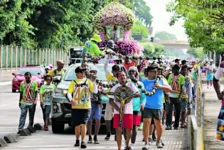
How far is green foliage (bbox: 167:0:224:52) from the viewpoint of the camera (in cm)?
3247

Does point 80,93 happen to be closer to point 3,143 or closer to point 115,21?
point 3,143

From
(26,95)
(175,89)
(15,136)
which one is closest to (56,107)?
(26,95)

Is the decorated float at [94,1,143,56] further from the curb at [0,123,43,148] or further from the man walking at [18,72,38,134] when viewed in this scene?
the man walking at [18,72,38,134]

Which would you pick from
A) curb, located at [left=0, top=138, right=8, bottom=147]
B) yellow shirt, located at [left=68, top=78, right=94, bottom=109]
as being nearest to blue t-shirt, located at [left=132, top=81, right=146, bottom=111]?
yellow shirt, located at [left=68, top=78, right=94, bottom=109]

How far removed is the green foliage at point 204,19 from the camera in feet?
107

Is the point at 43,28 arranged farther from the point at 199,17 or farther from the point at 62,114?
the point at 62,114

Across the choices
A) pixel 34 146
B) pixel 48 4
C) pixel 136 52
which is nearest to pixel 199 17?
pixel 136 52

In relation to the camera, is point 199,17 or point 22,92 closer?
point 22,92

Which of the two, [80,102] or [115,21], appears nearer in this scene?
[80,102]

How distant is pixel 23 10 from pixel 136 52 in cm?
3925

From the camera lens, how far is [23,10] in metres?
61.0

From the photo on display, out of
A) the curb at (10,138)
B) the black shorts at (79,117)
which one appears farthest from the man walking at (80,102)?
the curb at (10,138)

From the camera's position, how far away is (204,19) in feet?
121

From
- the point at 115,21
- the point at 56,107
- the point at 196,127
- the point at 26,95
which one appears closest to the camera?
the point at 196,127
